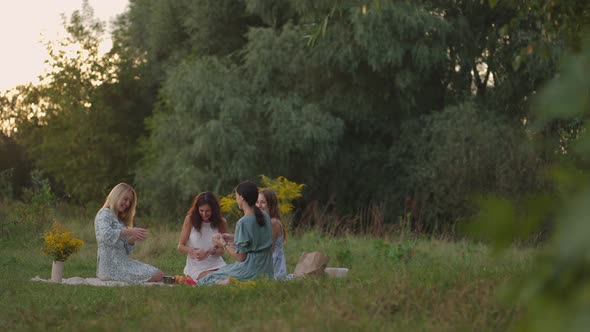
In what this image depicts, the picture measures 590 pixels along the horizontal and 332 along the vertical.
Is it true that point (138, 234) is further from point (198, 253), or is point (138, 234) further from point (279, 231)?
point (279, 231)

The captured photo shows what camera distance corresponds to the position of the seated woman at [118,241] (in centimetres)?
1019

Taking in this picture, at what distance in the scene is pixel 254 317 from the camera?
570cm

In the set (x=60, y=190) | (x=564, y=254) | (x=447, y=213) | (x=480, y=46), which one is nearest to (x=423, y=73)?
(x=480, y=46)

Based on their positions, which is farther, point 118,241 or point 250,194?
point 118,241

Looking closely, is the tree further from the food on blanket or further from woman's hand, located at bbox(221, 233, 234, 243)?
woman's hand, located at bbox(221, 233, 234, 243)

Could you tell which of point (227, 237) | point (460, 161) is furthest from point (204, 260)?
point (460, 161)

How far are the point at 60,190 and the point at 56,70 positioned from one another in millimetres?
5415

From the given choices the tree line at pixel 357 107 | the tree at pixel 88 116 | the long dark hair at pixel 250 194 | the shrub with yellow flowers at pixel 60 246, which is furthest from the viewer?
the tree at pixel 88 116

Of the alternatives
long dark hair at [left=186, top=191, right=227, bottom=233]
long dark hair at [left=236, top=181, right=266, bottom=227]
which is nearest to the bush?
long dark hair at [left=186, top=191, right=227, bottom=233]

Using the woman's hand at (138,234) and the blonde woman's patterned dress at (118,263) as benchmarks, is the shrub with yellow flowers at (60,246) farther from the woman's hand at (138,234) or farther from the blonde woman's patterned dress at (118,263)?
the woman's hand at (138,234)

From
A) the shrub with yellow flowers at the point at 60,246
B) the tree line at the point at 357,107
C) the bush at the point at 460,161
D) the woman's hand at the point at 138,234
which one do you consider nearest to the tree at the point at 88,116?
the tree line at the point at 357,107

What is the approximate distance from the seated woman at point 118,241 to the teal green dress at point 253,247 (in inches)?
73.2

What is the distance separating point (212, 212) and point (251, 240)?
6.07 ft

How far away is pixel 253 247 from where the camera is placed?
8.80m
